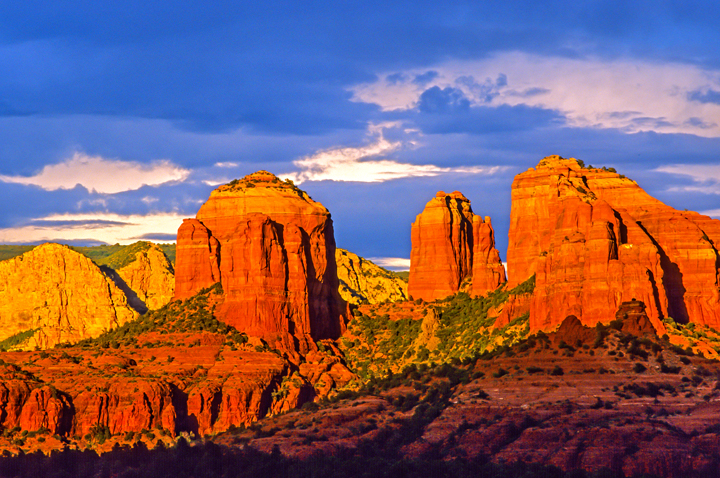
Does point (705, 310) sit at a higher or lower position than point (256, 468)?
higher

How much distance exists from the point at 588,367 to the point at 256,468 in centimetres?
3332

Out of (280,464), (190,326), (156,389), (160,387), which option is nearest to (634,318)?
(280,464)

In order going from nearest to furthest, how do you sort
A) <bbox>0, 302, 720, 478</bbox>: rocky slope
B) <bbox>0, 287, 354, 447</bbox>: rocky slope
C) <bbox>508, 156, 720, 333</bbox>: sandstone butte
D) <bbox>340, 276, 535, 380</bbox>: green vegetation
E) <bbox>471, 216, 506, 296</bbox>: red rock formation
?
<bbox>0, 302, 720, 478</bbox>: rocky slope < <bbox>508, 156, 720, 333</bbox>: sandstone butte < <bbox>340, 276, 535, 380</bbox>: green vegetation < <bbox>0, 287, 354, 447</bbox>: rocky slope < <bbox>471, 216, 506, 296</bbox>: red rock formation

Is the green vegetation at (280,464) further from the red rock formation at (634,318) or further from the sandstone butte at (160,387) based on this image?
the sandstone butte at (160,387)

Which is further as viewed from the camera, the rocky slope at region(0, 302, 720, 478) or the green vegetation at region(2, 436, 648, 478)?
the green vegetation at region(2, 436, 648, 478)

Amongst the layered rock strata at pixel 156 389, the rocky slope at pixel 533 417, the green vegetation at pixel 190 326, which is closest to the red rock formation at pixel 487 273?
the layered rock strata at pixel 156 389

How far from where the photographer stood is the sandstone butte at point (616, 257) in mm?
144125

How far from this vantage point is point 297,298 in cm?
19150

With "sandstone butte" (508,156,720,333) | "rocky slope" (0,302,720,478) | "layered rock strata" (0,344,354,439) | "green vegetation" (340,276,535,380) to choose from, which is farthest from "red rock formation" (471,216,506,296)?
"rocky slope" (0,302,720,478)

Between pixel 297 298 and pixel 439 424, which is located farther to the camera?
pixel 297 298

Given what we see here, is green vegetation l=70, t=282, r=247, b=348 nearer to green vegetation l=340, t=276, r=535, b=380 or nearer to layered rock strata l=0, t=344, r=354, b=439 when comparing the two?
layered rock strata l=0, t=344, r=354, b=439

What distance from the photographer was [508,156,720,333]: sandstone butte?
144 metres

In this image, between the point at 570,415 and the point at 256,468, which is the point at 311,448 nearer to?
the point at 256,468

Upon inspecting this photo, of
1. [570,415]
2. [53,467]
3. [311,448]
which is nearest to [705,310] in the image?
[570,415]
